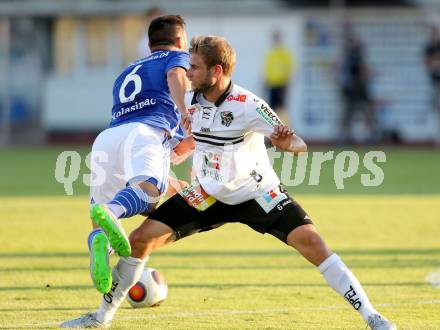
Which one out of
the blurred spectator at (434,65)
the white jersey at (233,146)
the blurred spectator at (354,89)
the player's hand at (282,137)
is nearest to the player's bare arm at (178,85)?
the white jersey at (233,146)

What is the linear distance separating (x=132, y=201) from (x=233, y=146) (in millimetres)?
770

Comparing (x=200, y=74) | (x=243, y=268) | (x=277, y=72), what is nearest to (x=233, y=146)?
(x=200, y=74)

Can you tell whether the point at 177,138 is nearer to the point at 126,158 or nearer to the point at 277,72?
the point at 126,158

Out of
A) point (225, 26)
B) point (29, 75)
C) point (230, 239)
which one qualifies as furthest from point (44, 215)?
point (29, 75)

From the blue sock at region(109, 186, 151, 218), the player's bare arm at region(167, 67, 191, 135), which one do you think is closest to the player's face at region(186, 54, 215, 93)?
the player's bare arm at region(167, 67, 191, 135)

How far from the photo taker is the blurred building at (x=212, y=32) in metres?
28.8

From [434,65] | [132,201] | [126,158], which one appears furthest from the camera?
[434,65]

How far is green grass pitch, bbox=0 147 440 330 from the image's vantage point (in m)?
7.67

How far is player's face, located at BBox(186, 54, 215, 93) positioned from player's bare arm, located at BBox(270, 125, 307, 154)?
638 mm

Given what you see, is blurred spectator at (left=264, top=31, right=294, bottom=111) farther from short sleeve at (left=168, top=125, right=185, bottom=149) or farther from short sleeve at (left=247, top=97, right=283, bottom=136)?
short sleeve at (left=247, top=97, right=283, bottom=136)

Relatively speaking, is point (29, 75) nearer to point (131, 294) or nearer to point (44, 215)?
point (44, 215)

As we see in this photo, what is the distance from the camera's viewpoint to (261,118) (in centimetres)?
688

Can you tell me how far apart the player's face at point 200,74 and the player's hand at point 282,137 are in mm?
609

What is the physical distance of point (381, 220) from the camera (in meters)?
13.7
